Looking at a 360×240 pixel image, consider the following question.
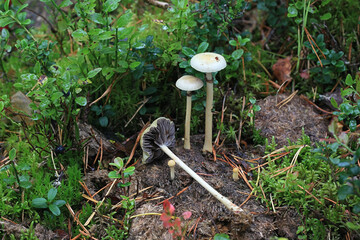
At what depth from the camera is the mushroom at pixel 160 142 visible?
2.80 metres

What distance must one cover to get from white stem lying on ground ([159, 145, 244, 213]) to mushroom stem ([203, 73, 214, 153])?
1.28ft

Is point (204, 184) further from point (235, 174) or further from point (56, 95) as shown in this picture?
point (56, 95)

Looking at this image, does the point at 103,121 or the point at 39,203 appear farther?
the point at 103,121

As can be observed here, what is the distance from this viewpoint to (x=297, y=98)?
12.1ft

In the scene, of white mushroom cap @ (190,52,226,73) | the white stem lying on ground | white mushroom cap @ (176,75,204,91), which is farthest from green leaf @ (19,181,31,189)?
white mushroom cap @ (190,52,226,73)

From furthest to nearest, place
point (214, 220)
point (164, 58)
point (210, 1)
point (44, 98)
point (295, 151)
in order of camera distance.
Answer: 1. point (210, 1)
2. point (164, 58)
3. point (295, 151)
4. point (44, 98)
5. point (214, 220)

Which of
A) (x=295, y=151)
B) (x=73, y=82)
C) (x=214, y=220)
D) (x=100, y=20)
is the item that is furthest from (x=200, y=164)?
(x=100, y=20)

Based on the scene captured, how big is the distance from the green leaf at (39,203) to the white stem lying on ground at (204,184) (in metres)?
1.03

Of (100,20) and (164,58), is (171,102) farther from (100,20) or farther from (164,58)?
(100,20)

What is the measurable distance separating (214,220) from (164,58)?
161 cm

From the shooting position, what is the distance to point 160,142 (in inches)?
117

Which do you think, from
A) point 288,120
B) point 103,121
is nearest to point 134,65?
point 103,121

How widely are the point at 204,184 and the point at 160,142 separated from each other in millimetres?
550

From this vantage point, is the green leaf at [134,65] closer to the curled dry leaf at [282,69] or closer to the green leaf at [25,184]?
the green leaf at [25,184]
